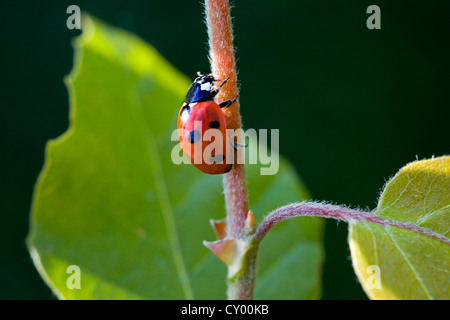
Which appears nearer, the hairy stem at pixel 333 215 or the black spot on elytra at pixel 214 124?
the hairy stem at pixel 333 215

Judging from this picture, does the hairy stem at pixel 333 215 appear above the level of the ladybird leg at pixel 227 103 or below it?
below

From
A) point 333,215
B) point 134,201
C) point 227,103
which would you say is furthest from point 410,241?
point 134,201

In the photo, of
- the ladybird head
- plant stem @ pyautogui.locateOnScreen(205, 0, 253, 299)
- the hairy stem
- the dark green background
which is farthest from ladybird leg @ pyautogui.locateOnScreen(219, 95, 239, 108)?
the dark green background

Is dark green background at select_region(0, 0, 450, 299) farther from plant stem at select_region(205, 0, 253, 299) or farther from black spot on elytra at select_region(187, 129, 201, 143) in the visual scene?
plant stem at select_region(205, 0, 253, 299)

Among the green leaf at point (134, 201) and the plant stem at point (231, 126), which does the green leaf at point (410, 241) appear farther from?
the green leaf at point (134, 201)

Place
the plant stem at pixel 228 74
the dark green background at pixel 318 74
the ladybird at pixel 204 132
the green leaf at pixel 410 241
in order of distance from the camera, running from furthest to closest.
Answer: the dark green background at pixel 318 74, the ladybird at pixel 204 132, the plant stem at pixel 228 74, the green leaf at pixel 410 241

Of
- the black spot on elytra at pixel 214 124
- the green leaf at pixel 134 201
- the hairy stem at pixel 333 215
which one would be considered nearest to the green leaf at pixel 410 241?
the hairy stem at pixel 333 215
